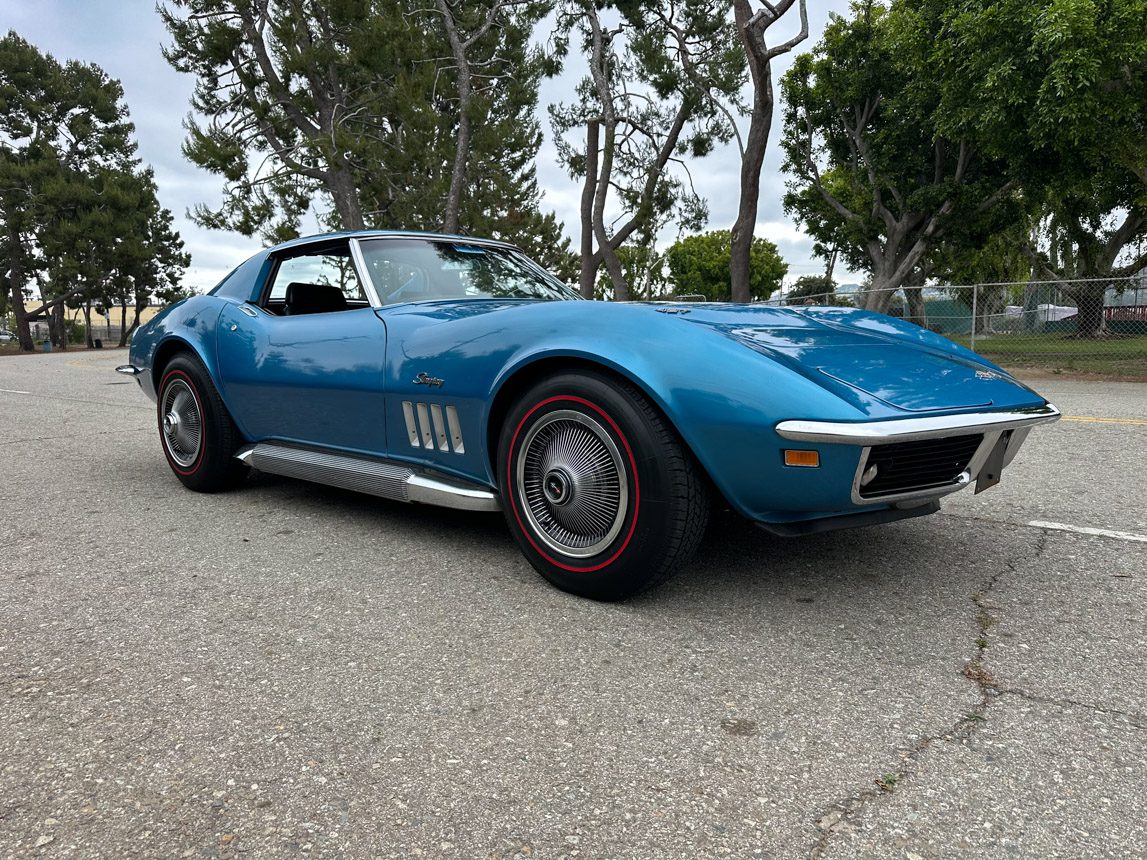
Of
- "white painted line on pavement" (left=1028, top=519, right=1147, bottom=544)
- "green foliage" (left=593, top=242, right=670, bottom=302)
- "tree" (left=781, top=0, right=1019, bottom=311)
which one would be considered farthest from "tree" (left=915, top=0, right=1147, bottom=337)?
"green foliage" (left=593, top=242, right=670, bottom=302)

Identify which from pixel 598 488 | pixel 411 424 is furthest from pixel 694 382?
pixel 411 424

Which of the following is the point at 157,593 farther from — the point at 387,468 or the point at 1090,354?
the point at 1090,354

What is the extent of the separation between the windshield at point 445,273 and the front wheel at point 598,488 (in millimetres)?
1025

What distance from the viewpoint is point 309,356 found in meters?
3.48

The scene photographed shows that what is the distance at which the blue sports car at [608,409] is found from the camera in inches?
89.2

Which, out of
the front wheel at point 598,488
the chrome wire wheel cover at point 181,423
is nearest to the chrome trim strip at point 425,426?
the front wheel at point 598,488

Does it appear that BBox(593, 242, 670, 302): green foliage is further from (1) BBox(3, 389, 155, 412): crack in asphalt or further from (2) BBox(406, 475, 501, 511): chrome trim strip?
(2) BBox(406, 475, 501, 511): chrome trim strip

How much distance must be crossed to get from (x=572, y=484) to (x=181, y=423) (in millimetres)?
2701

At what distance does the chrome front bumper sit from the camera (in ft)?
6.99

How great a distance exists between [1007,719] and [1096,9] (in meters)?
13.8

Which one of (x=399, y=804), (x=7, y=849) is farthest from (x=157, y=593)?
(x=399, y=804)

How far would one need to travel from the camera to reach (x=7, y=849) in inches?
57.4

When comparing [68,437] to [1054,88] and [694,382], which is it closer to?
[694,382]

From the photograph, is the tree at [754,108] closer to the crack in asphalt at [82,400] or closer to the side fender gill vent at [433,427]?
the crack in asphalt at [82,400]
